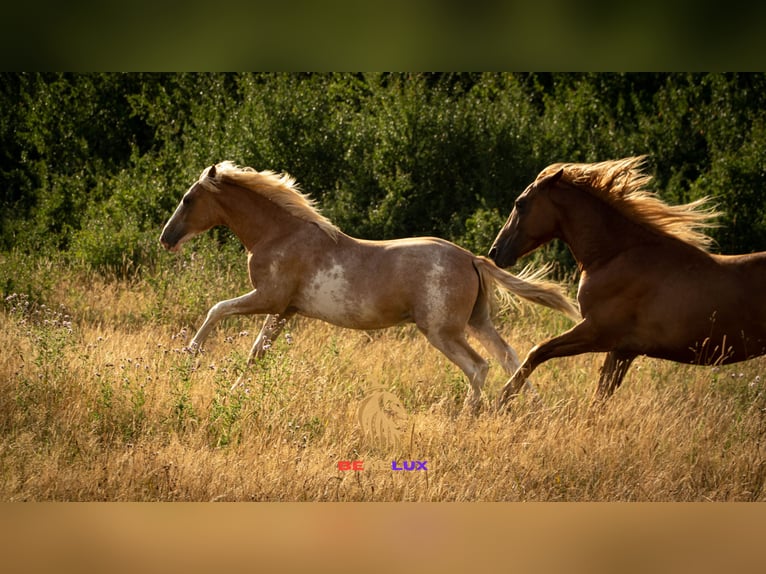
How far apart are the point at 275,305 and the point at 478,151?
4156 mm

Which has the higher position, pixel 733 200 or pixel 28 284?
pixel 733 200

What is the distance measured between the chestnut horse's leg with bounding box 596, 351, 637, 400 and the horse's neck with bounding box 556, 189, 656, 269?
A: 0.57 meters

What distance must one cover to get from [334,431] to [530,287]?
1.56 meters

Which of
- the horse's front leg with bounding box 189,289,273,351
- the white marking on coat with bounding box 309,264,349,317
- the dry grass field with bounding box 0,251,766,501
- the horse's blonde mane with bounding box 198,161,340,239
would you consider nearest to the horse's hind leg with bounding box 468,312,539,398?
the dry grass field with bounding box 0,251,766,501

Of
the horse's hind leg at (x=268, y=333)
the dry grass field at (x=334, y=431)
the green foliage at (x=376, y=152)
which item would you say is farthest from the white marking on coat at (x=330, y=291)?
the green foliage at (x=376, y=152)

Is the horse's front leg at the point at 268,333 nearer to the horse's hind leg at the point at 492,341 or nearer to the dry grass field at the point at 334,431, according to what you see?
the dry grass field at the point at 334,431

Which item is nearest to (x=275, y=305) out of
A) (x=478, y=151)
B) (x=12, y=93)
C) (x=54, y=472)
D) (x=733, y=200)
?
(x=54, y=472)

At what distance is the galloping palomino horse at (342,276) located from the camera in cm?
586

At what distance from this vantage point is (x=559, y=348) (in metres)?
5.51

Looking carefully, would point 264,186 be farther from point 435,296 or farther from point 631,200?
point 631,200

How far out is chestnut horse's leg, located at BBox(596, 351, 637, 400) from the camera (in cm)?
564

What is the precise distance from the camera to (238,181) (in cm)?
629
